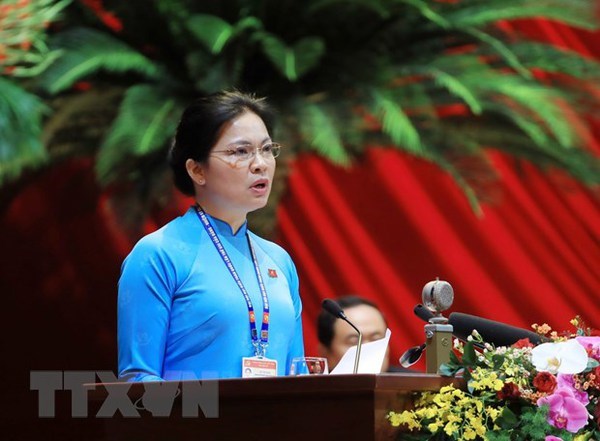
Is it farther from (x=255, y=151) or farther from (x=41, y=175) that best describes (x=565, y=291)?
(x=255, y=151)

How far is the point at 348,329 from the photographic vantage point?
277 cm

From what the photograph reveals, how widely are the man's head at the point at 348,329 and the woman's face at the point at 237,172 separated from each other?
1.12 m

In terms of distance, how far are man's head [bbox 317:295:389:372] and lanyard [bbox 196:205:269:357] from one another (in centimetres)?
110

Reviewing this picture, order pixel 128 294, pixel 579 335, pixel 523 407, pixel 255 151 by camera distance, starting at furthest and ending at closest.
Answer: pixel 255 151
pixel 128 294
pixel 579 335
pixel 523 407

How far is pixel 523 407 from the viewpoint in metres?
1.25

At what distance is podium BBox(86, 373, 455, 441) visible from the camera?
3.78 ft

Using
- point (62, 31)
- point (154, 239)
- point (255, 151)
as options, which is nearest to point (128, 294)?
point (154, 239)

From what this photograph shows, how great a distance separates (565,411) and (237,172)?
666 mm

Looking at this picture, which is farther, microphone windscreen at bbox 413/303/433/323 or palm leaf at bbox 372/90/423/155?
palm leaf at bbox 372/90/423/155

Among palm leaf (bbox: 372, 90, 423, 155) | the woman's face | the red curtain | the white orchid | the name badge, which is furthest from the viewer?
the red curtain

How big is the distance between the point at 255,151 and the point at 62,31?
2114mm

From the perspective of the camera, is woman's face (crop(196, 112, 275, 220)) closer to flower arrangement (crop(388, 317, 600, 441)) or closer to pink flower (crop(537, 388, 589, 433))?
flower arrangement (crop(388, 317, 600, 441))

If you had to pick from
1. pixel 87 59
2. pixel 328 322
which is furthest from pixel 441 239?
pixel 87 59

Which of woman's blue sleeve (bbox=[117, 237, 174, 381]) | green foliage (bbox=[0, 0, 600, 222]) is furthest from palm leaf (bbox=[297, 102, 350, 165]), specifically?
woman's blue sleeve (bbox=[117, 237, 174, 381])
